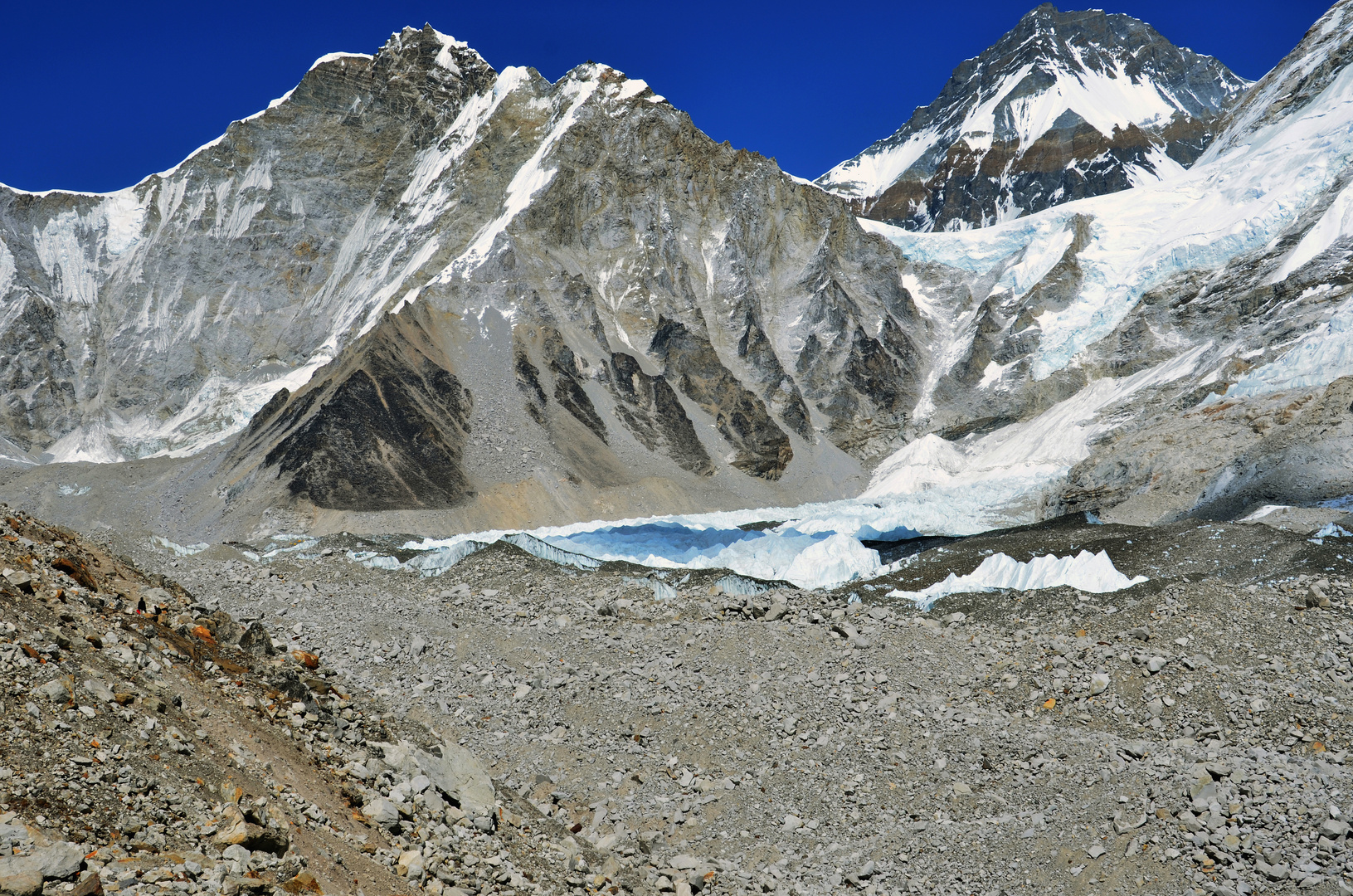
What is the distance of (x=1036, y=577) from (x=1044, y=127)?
15204 centimetres

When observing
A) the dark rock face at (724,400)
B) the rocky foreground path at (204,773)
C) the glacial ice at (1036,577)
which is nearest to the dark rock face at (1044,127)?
the dark rock face at (724,400)

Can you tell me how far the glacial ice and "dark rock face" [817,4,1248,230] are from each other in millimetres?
132218

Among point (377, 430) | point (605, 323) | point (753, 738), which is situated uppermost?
point (605, 323)

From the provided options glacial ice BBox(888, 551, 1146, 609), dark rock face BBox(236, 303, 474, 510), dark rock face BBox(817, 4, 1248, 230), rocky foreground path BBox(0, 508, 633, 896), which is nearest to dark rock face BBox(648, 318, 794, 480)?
dark rock face BBox(236, 303, 474, 510)

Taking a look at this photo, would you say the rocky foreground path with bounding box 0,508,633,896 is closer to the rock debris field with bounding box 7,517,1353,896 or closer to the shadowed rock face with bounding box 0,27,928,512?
the rock debris field with bounding box 7,517,1353,896

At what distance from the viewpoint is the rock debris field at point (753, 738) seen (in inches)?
307

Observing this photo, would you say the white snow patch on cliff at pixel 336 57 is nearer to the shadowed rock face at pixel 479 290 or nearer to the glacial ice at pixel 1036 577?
the shadowed rock face at pixel 479 290

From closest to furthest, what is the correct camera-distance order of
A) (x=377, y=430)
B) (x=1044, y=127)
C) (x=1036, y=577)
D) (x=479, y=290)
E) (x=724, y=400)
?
(x=1036, y=577), (x=377, y=430), (x=479, y=290), (x=724, y=400), (x=1044, y=127)

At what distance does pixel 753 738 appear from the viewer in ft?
45.8

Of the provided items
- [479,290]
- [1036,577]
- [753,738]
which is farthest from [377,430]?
[753,738]

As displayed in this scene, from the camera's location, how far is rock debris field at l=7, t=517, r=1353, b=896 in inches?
307

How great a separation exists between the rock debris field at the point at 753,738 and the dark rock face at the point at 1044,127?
457 ft

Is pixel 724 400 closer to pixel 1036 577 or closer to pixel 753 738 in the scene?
pixel 1036 577

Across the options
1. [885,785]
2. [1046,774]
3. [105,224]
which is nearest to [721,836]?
[885,785]
